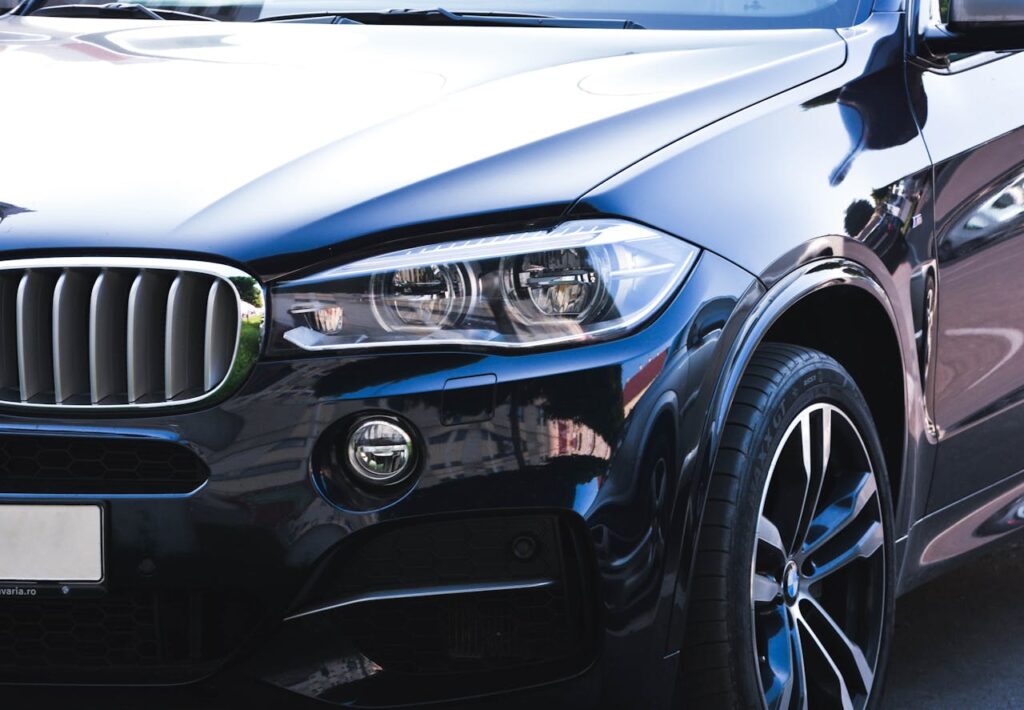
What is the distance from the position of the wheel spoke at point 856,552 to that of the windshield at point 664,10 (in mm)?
939

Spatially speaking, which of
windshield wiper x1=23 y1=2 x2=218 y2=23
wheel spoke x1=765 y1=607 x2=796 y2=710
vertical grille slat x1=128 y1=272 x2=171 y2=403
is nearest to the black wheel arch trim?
wheel spoke x1=765 y1=607 x2=796 y2=710

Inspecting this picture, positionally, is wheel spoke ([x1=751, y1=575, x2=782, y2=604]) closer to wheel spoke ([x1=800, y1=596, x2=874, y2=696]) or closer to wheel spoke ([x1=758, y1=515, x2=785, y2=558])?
wheel spoke ([x1=758, y1=515, x2=785, y2=558])

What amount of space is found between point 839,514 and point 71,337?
134 centimetres

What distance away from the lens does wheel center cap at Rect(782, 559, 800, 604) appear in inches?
109

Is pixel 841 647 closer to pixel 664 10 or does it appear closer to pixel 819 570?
pixel 819 570

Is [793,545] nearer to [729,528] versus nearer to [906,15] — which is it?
[729,528]

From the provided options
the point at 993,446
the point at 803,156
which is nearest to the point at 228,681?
the point at 803,156

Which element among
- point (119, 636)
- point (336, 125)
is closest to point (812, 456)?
point (336, 125)

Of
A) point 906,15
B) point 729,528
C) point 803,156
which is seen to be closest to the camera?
point 729,528

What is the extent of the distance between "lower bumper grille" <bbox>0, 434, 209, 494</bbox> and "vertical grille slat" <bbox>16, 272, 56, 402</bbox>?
71 mm

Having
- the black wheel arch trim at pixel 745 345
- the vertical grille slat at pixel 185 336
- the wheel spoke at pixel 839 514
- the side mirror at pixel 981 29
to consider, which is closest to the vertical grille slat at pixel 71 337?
the vertical grille slat at pixel 185 336

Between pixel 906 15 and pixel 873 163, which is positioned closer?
pixel 873 163

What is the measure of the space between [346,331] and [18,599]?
1.85ft

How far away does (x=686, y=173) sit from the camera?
249 centimetres
